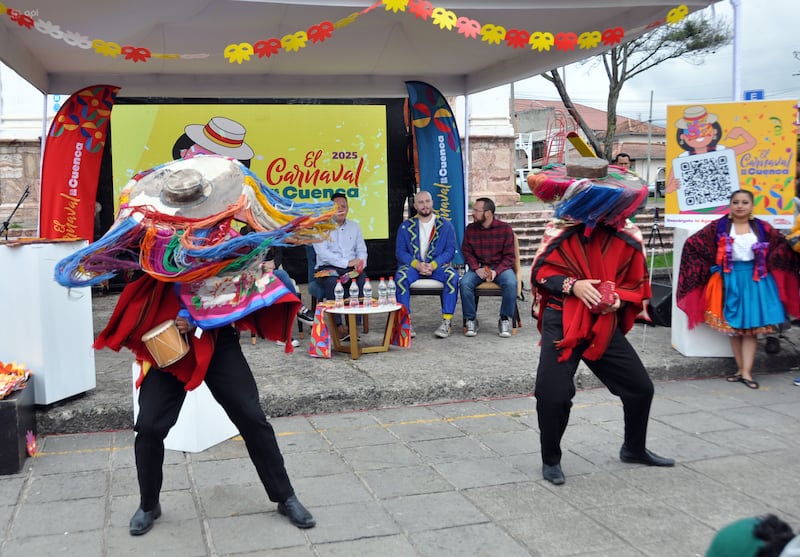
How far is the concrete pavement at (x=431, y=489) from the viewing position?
3359 mm

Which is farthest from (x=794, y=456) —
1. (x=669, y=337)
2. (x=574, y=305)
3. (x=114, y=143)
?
(x=114, y=143)

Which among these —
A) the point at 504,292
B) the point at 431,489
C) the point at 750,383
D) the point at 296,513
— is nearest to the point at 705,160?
the point at 750,383

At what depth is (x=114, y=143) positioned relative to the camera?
9789mm

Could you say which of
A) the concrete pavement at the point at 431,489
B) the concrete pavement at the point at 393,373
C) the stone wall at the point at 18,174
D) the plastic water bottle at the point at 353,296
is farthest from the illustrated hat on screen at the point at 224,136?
the concrete pavement at the point at 431,489

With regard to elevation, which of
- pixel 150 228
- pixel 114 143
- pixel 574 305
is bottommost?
pixel 574 305

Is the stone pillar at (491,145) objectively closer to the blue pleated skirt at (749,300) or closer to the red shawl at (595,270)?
the blue pleated skirt at (749,300)

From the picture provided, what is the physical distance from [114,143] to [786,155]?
7947mm

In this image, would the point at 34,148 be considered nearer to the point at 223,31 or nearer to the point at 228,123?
the point at 228,123

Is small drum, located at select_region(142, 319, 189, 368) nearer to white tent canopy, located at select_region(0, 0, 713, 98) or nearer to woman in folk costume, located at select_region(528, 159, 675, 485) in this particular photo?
woman in folk costume, located at select_region(528, 159, 675, 485)

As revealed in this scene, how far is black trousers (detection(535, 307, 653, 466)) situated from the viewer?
13.2 ft

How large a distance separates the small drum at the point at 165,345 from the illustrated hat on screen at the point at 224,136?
7.05 meters

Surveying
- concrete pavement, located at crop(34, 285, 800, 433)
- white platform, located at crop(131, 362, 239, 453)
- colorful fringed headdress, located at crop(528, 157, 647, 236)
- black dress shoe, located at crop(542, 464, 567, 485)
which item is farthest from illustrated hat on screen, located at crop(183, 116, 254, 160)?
black dress shoe, located at crop(542, 464, 567, 485)

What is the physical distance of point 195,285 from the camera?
337cm

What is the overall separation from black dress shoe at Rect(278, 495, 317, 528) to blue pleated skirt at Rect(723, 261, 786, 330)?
4.33 m
